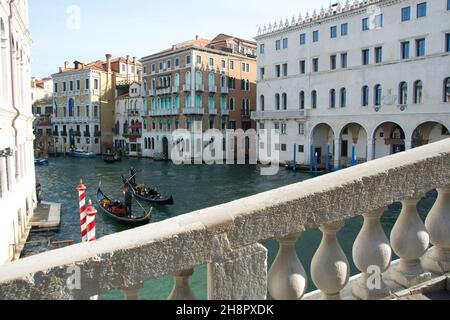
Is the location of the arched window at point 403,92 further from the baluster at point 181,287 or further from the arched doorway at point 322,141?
the baluster at point 181,287

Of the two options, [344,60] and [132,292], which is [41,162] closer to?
[344,60]

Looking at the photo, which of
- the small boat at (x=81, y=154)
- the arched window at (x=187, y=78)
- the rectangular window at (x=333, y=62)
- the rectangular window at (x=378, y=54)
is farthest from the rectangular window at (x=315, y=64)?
the small boat at (x=81, y=154)

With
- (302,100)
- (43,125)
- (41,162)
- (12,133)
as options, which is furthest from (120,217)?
(43,125)

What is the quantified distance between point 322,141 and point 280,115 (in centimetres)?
361

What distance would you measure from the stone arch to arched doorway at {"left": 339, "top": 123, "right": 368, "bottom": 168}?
886 millimetres

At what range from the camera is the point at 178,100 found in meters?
34.9

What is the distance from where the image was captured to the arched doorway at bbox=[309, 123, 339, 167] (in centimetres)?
2833

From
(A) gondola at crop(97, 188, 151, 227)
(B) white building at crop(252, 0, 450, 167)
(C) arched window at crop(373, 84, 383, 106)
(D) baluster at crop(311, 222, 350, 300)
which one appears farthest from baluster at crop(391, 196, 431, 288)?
(C) arched window at crop(373, 84, 383, 106)

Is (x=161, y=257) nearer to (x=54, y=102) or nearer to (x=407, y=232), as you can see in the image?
(x=407, y=232)

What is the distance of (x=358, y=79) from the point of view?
24.9 meters

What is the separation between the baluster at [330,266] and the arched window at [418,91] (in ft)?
74.6

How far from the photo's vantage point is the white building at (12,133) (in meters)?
8.38

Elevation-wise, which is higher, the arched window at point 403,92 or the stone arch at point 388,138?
the arched window at point 403,92

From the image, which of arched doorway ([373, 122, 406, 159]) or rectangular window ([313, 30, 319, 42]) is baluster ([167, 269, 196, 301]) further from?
rectangular window ([313, 30, 319, 42])
